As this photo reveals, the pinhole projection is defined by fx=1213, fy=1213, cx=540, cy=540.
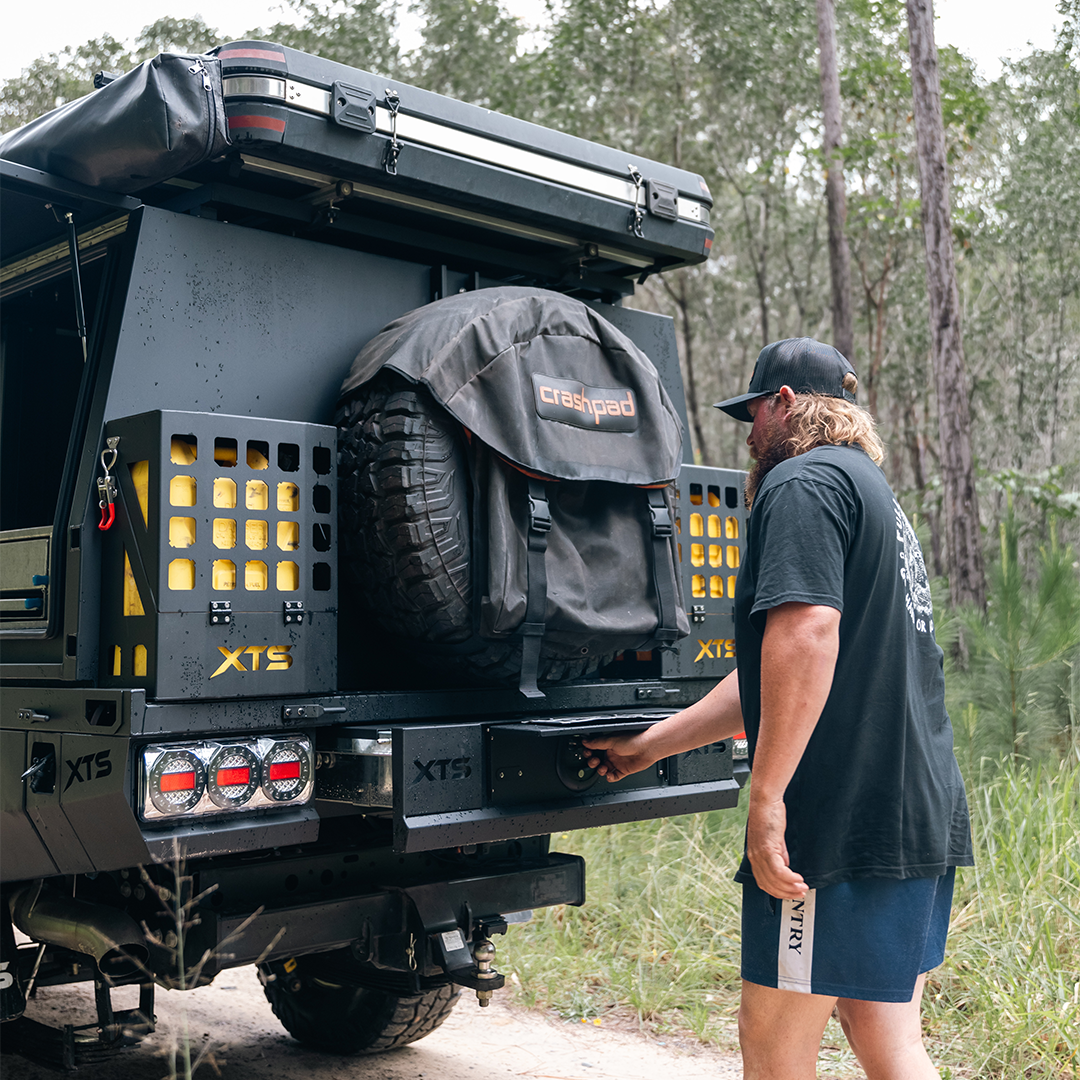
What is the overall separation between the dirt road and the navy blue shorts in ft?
6.53

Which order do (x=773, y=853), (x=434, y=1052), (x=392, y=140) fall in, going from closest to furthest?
(x=773, y=853), (x=392, y=140), (x=434, y=1052)

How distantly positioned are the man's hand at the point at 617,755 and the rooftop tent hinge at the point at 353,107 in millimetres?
1820

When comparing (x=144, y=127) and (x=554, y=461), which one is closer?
(x=144, y=127)

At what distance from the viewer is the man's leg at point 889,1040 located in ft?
8.19

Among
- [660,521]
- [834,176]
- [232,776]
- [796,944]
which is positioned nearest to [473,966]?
[232,776]

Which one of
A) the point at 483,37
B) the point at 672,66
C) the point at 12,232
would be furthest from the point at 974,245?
the point at 12,232

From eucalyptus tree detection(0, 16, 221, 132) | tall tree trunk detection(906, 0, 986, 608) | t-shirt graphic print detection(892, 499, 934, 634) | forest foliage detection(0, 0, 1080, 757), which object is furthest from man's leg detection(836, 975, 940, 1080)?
eucalyptus tree detection(0, 16, 221, 132)

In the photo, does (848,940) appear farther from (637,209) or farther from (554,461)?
(637,209)

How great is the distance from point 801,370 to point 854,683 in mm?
760

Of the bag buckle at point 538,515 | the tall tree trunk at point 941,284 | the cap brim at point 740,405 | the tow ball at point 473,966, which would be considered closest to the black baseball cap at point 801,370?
the cap brim at point 740,405

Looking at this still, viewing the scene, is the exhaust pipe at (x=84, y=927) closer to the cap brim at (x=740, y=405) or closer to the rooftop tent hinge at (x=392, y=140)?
the cap brim at (x=740, y=405)

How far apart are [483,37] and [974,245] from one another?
9.28 meters

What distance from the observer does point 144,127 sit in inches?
122

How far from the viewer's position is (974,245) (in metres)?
20.6
